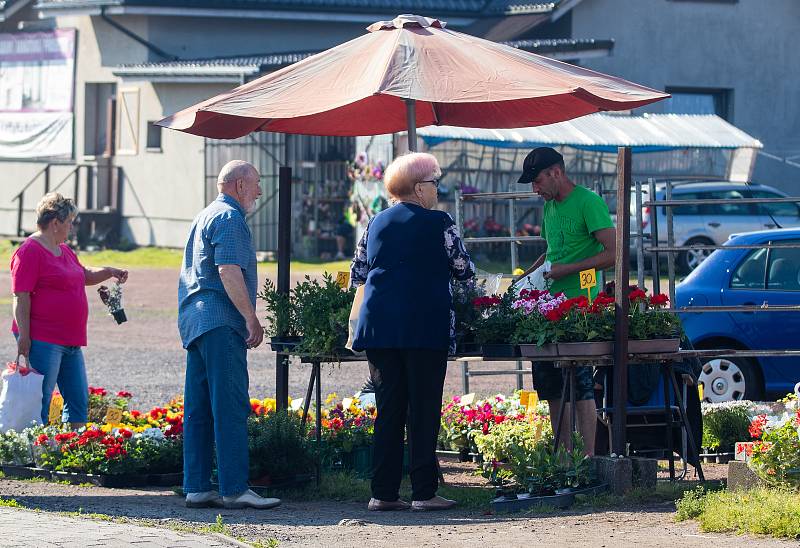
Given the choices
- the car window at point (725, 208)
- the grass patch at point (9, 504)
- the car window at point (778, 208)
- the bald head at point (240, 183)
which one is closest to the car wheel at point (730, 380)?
the bald head at point (240, 183)

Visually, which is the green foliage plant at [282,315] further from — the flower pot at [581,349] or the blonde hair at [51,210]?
the flower pot at [581,349]

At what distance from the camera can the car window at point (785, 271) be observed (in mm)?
11906

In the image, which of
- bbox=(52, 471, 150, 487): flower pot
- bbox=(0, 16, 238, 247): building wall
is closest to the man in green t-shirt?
bbox=(52, 471, 150, 487): flower pot

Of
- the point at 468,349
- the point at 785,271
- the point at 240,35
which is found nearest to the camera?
the point at 468,349

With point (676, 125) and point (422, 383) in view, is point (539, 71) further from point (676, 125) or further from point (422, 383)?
point (676, 125)

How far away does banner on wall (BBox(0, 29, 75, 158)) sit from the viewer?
3453 centimetres

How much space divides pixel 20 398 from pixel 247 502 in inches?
81.5

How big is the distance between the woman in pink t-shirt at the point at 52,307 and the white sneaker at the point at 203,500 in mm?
1759

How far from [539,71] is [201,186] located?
939 inches

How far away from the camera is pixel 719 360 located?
12.1m

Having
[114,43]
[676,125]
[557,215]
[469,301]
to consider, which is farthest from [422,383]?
[114,43]

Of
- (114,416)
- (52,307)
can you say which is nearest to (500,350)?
(52,307)

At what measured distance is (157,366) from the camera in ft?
49.6

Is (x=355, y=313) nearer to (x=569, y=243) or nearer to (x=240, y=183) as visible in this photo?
(x=240, y=183)
